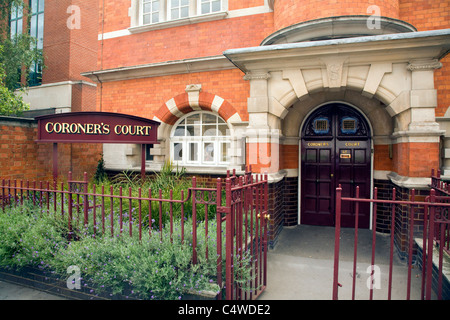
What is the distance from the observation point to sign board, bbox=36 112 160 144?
257 inches

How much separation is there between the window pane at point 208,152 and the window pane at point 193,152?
25cm

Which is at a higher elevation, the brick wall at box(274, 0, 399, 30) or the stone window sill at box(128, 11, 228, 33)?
the stone window sill at box(128, 11, 228, 33)

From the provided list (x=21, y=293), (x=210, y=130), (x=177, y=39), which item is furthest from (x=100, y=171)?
(x=21, y=293)

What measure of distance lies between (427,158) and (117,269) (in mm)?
5246

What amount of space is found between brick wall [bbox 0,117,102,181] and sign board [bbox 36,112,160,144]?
3.06 feet

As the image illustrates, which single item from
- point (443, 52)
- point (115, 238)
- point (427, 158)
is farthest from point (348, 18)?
point (115, 238)

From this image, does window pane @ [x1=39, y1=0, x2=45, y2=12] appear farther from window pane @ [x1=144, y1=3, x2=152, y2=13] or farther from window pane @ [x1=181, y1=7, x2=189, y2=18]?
window pane @ [x1=181, y1=7, x2=189, y2=18]

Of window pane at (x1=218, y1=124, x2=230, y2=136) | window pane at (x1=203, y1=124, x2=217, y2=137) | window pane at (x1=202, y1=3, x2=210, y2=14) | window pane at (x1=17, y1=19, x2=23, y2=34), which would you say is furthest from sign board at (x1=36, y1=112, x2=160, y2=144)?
window pane at (x1=17, y1=19, x2=23, y2=34)

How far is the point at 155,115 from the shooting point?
27.2 ft

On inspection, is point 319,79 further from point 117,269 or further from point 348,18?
point 117,269

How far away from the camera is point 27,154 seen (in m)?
7.20

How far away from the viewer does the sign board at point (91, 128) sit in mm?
6520

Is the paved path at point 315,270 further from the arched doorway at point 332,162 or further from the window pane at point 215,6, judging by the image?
the window pane at point 215,6

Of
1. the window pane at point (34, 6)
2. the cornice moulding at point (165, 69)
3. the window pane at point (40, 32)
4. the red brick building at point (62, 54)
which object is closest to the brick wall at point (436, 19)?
the cornice moulding at point (165, 69)
